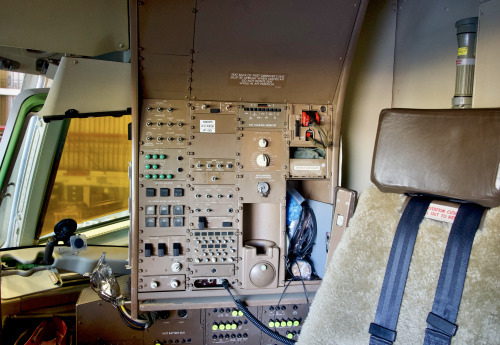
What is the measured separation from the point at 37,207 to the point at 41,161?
1.20 feet

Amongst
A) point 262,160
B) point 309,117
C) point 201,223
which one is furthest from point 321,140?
point 201,223

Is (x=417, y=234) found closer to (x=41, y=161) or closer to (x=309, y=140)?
(x=309, y=140)

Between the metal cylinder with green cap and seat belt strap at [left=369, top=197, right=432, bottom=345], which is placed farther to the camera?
the metal cylinder with green cap

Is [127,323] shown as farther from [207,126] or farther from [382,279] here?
[382,279]

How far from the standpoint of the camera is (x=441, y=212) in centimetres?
116

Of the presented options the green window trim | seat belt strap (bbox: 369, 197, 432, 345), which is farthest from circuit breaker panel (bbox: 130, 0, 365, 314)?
seat belt strap (bbox: 369, 197, 432, 345)

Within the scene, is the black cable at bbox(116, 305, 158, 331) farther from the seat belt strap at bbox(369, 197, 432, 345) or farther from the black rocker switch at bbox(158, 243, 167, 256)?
the seat belt strap at bbox(369, 197, 432, 345)

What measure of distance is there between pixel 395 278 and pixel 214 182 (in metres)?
1.38

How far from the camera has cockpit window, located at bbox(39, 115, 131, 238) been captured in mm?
3414

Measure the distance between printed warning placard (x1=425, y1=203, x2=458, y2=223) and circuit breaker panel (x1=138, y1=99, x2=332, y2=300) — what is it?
1.27 metres

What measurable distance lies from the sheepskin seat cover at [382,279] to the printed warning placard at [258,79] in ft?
3.83

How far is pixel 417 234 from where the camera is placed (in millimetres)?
1169

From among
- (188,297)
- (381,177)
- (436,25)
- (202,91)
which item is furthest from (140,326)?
(436,25)

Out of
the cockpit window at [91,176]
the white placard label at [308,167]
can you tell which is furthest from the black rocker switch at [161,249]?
the cockpit window at [91,176]
